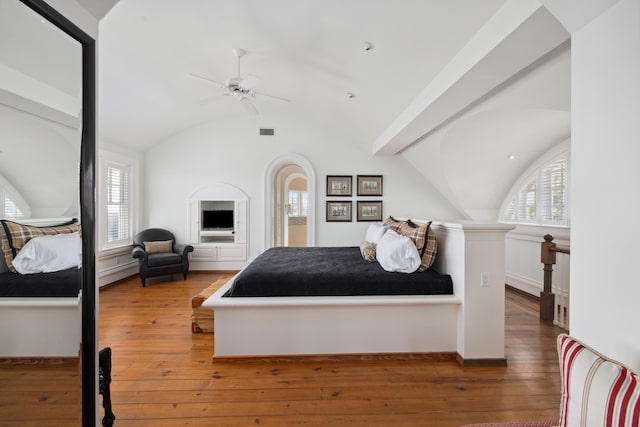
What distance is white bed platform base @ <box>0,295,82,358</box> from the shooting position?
82 cm

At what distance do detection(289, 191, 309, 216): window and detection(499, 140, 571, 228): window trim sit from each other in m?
6.00

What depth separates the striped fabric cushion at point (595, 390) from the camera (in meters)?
0.75

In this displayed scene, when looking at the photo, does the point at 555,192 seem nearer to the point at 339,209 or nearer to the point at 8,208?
the point at 339,209

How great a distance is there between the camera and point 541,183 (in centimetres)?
392

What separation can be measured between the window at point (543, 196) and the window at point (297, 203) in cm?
606

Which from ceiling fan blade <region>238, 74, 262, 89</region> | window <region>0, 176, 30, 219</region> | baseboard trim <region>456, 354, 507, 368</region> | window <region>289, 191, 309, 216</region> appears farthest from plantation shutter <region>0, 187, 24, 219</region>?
window <region>289, 191, 309, 216</region>

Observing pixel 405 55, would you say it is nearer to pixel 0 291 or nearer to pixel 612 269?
pixel 612 269

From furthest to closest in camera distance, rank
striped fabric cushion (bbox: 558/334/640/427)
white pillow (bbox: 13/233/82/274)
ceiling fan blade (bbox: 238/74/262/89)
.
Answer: ceiling fan blade (bbox: 238/74/262/89)
white pillow (bbox: 13/233/82/274)
striped fabric cushion (bbox: 558/334/640/427)

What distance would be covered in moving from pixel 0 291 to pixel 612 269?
78.3 inches

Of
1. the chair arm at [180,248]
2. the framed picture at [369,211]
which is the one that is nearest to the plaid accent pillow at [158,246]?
the chair arm at [180,248]

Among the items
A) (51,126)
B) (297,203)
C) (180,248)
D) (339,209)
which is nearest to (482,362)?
(51,126)

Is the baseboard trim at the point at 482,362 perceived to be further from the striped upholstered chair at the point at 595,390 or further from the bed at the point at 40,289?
the bed at the point at 40,289

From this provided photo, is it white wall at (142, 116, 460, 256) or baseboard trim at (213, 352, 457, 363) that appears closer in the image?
baseboard trim at (213, 352, 457, 363)

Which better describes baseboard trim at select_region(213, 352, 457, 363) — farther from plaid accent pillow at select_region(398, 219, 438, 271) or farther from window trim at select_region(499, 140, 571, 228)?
window trim at select_region(499, 140, 571, 228)
